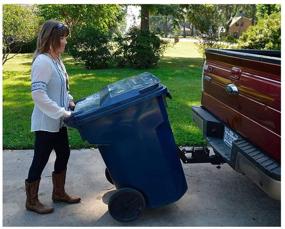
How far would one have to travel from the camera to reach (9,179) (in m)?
4.78

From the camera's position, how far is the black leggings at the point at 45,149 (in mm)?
3734

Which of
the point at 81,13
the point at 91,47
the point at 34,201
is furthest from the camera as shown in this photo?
the point at 81,13

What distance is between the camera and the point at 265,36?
45.0 ft

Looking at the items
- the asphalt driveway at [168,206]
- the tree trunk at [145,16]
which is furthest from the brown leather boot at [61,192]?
the tree trunk at [145,16]

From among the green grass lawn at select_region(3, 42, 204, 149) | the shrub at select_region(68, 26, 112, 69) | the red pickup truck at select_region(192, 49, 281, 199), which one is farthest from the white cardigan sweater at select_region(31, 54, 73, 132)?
the shrub at select_region(68, 26, 112, 69)

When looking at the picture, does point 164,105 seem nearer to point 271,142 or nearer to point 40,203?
point 271,142

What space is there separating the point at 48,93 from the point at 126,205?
3.94 ft

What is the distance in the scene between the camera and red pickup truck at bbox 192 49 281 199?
324 centimetres

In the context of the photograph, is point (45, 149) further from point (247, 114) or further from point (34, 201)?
point (247, 114)

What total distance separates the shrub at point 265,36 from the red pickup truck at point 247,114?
9.39 m

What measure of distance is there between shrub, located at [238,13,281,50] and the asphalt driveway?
9.39m

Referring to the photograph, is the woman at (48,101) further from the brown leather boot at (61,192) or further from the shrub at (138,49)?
the shrub at (138,49)

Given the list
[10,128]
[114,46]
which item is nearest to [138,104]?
[10,128]

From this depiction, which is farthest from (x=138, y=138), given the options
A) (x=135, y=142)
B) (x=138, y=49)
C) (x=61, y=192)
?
(x=138, y=49)
